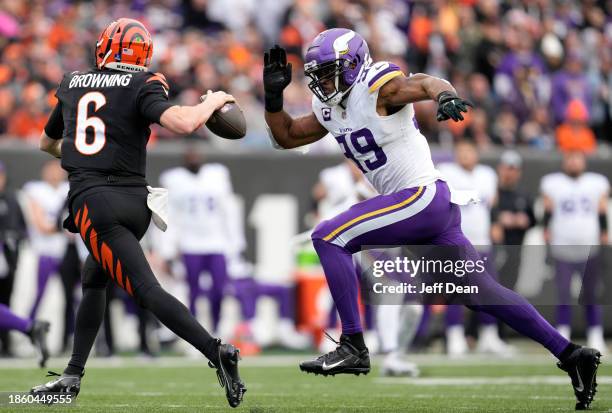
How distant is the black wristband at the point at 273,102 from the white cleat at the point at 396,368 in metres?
3.34

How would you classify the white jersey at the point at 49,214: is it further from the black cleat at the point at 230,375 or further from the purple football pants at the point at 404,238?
the black cleat at the point at 230,375

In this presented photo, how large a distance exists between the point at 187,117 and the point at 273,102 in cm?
89

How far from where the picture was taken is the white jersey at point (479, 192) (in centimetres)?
1192

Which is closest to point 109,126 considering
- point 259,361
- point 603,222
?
point 259,361

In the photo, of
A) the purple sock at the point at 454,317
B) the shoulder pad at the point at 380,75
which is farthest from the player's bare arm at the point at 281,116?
the purple sock at the point at 454,317

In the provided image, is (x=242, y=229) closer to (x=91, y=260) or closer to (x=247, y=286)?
(x=247, y=286)

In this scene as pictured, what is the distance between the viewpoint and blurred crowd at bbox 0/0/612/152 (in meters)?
13.7

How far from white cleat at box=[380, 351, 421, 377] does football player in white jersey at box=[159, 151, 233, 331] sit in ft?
9.36

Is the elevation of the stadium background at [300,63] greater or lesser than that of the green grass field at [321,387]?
greater

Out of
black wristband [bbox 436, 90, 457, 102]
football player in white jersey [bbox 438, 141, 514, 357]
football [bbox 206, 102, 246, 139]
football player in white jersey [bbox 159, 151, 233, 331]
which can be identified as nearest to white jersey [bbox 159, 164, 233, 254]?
football player in white jersey [bbox 159, 151, 233, 331]

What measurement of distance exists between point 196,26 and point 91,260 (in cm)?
992

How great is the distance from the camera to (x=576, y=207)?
1223 centimetres

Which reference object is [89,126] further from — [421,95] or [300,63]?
[300,63]

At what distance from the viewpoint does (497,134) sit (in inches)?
558
